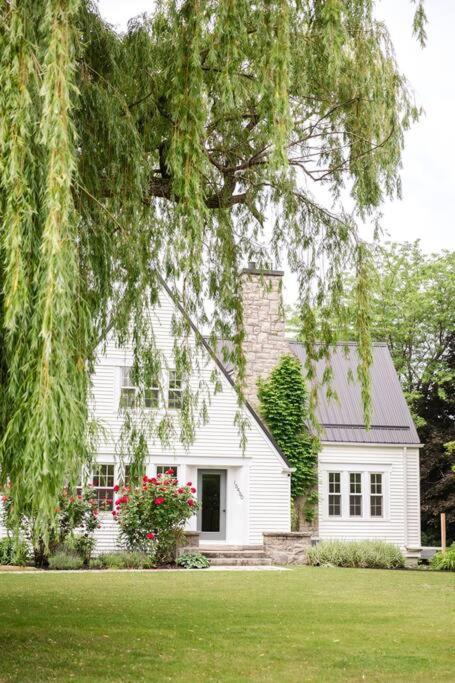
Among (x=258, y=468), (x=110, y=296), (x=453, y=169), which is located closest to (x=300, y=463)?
(x=258, y=468)

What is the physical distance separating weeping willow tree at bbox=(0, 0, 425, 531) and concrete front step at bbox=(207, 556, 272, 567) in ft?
36.0

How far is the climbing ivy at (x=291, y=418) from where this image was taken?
23641 mm

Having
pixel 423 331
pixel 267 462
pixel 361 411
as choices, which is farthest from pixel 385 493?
pixel 423 331

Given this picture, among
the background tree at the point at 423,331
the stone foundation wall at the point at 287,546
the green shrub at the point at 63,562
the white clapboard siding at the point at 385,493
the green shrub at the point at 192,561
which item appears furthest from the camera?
the background tree at the point at 423,331

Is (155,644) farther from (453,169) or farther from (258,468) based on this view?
(453,169)

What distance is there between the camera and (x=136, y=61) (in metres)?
8.33

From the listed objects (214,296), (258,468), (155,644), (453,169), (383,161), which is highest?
(453,169)

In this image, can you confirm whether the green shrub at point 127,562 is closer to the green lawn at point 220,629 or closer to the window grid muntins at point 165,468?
the green lawn at point 220,629

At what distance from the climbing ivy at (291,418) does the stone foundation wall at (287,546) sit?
2488mm

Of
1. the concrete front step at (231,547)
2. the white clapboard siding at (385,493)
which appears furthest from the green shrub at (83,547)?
the white clapboard siding at (385,493)

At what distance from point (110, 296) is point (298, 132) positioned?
322 cm

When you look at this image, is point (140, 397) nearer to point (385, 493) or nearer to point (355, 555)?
point (355, 555)

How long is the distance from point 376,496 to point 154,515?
26.8ft

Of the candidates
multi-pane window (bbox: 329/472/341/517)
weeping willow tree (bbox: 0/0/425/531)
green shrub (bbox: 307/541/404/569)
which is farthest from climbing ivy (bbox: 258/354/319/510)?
weeping willow tree (bbox: 0/0/425/531)
